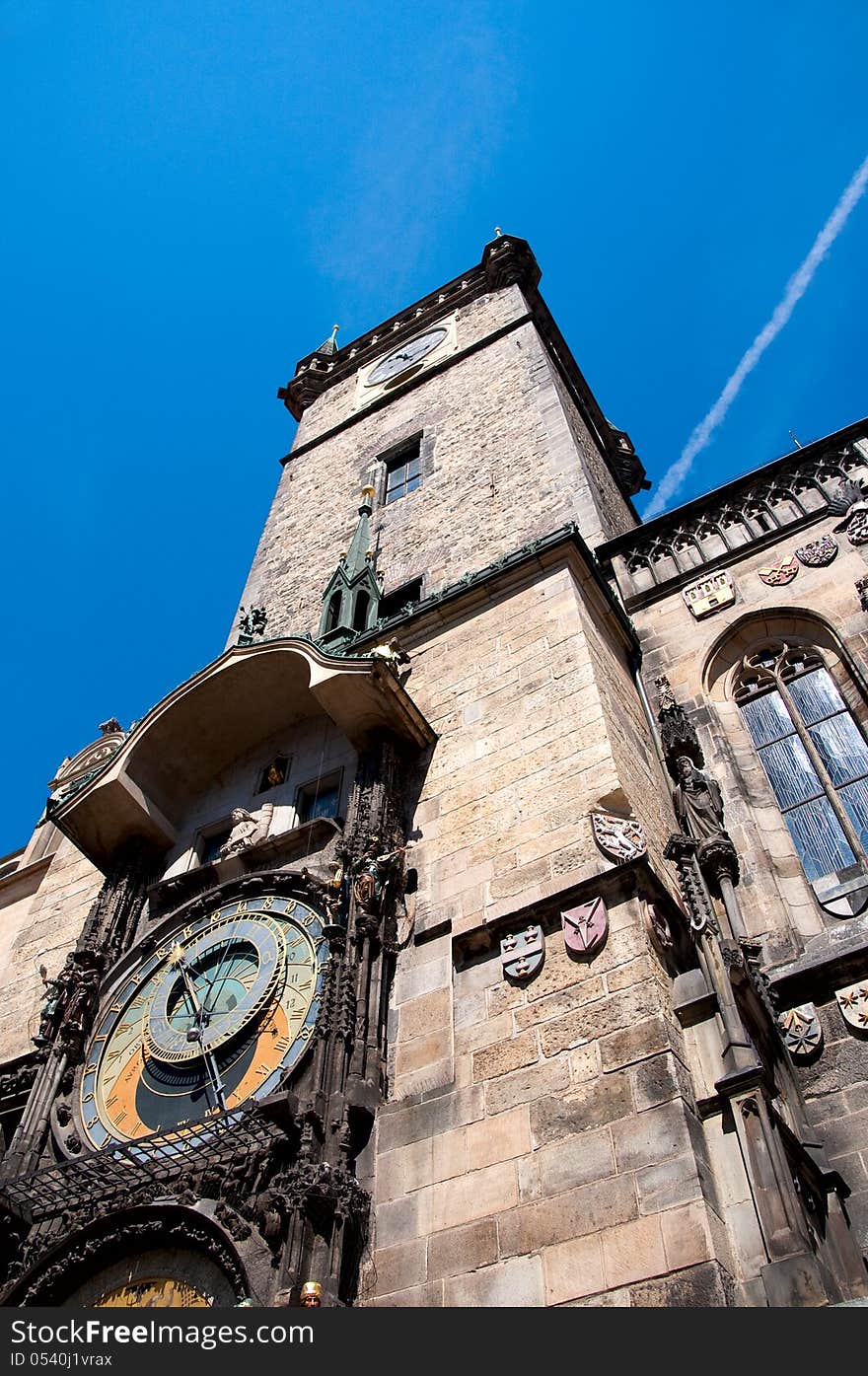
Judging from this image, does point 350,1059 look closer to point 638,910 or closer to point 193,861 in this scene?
point 638,910

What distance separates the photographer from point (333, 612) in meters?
13.2

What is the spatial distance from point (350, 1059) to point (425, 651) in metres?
4.81

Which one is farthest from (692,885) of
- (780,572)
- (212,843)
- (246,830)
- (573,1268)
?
(780,572)

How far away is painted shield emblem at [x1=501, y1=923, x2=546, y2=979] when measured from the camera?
6.97m

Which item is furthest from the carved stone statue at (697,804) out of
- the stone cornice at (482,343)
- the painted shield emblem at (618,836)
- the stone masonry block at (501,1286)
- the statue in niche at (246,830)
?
the stone cornice at (482,343)

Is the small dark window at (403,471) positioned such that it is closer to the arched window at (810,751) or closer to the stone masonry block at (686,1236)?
the arched window at (810,751)

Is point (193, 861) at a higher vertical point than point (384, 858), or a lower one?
higher

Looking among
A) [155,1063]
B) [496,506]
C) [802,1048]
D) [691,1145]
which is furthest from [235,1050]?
[496,506]

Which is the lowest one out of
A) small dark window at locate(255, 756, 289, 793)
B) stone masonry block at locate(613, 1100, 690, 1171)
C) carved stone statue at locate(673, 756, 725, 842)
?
stone masonry block at locate(613, 1100, 690, 1171)

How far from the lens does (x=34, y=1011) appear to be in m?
10.4

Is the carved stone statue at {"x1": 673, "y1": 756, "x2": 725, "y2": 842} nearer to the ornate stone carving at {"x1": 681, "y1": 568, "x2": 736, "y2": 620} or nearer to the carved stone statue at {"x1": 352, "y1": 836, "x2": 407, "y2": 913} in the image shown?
the carved stone statue at {"x1": 352, "y1": 836, "x2": 407, "y2": 913}

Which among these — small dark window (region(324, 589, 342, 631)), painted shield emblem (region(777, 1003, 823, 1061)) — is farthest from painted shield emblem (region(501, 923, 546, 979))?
small dark window (region(324, 589, 342, 631))

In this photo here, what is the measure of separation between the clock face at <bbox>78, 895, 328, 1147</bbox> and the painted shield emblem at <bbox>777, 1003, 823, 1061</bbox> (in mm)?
3331

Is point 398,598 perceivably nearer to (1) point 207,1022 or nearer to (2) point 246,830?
(2) point 246,830
